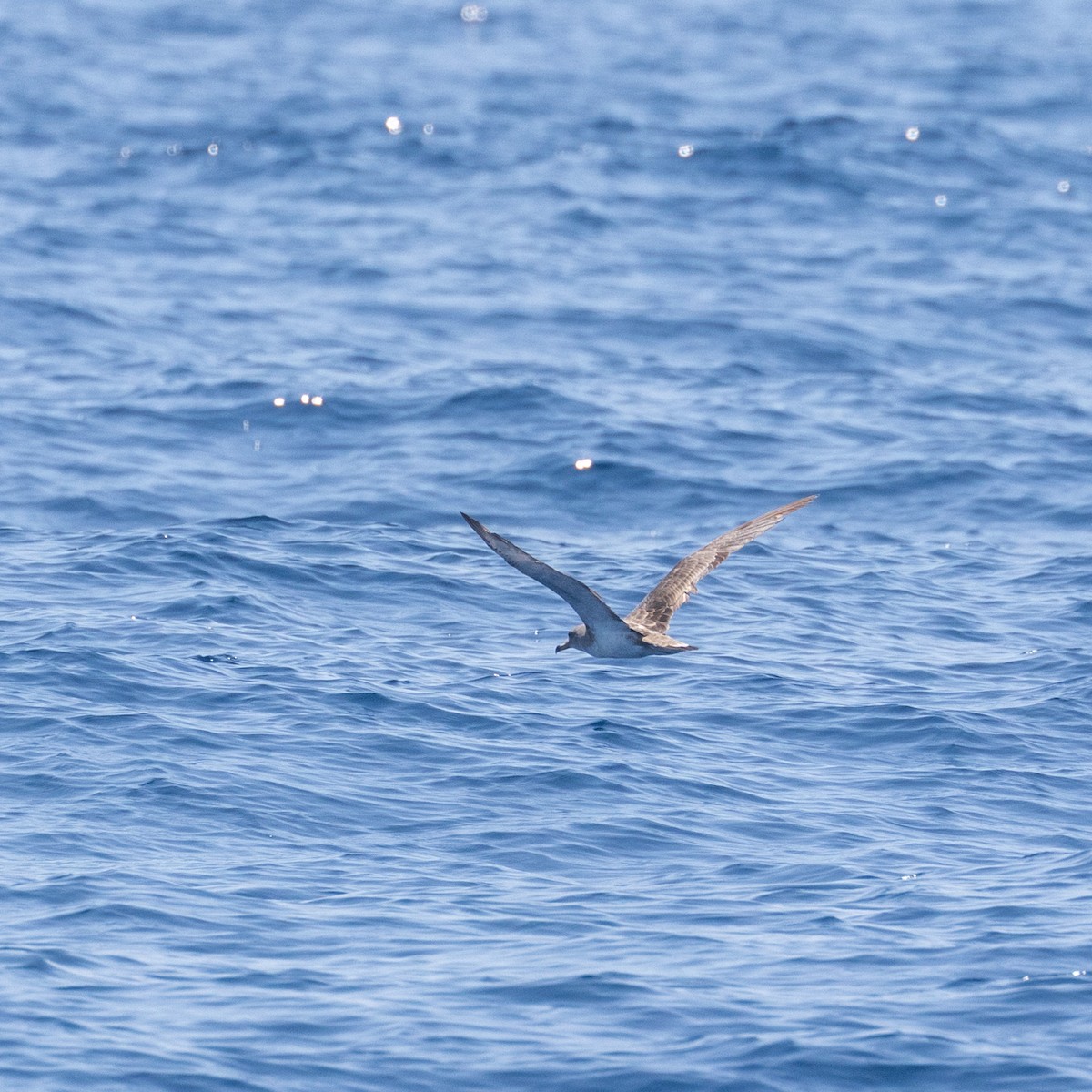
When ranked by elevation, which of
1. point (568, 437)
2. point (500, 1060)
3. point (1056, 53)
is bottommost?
point (500, 1060)

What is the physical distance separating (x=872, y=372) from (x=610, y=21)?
35.1 metres

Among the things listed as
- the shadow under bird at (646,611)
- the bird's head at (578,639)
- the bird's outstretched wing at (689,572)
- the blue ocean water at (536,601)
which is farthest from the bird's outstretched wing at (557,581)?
the blue ocean water at (536,601)

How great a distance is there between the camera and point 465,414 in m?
24.3

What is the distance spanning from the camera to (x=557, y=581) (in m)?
12.5

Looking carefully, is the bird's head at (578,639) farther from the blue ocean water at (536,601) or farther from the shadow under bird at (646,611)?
the blue ocean water at (536,601)

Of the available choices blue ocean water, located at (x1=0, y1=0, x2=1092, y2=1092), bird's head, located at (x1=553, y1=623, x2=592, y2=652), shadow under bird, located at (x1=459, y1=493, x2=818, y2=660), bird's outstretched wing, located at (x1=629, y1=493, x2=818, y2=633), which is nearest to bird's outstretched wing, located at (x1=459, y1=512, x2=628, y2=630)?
shadow under bird, located at (x1=459, y1=493, x2=818, y2=660)

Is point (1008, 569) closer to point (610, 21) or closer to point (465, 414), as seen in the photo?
point (465, 414)

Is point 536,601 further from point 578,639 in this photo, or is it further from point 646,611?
point 578,639

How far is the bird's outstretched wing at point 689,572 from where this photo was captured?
14.7m

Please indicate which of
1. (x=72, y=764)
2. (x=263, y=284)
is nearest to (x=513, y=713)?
(x=72, y=764)

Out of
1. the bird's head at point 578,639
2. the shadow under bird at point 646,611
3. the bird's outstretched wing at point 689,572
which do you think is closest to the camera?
the shadow under bird at point 646,611

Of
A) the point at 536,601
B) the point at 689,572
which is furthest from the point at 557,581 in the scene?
the point at 536,601

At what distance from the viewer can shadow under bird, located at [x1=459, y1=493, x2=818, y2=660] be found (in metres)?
13.3

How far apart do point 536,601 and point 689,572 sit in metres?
4.24
